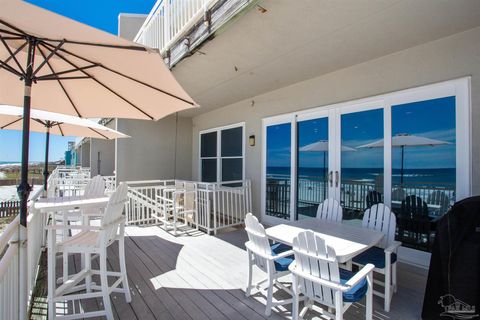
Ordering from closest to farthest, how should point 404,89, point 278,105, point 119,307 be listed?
point 119,307 → point 404,89 → point 278,105

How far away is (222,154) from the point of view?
686 cm

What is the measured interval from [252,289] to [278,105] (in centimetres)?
352

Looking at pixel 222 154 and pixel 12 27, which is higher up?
pixel 12 27

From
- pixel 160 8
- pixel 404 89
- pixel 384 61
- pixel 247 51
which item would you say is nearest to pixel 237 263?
pixel 247 51

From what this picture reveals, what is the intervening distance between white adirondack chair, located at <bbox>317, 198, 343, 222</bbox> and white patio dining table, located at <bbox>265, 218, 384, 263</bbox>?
263 millimetres

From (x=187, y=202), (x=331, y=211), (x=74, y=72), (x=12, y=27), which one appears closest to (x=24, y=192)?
(x=12, y=27)

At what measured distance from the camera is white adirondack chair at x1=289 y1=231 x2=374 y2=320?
1.78 metres

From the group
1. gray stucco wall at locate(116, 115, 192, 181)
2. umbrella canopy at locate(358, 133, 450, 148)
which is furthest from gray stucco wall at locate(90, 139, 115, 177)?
umbrella canopy at locate(358, 133, 450, 148)

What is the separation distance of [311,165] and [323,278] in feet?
9.40

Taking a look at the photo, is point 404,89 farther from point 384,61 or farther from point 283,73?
point 283,73

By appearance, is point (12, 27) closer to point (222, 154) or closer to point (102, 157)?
point (222, 154)

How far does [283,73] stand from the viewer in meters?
4.23

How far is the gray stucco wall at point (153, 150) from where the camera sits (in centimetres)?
680

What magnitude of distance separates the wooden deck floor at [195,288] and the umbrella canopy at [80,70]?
205 cm
